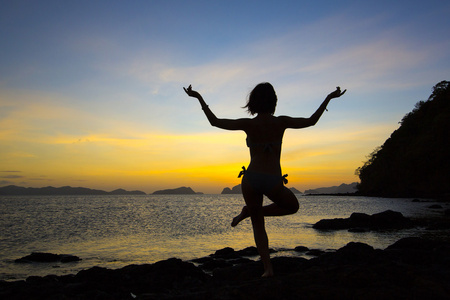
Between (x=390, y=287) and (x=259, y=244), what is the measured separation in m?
1.79

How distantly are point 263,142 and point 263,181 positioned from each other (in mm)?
535

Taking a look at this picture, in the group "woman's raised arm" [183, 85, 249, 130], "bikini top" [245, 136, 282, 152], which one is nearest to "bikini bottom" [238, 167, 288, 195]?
"bikini top" [245, 136, 282, 152]

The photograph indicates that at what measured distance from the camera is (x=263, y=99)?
456 cm

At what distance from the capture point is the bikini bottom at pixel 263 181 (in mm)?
4340

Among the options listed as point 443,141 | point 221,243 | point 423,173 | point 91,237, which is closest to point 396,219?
point 221,243

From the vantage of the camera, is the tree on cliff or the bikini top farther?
the tree on cliff

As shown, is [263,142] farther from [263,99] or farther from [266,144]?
[263,99]

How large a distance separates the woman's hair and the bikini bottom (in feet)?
2.96

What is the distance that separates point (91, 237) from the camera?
25.7 meters

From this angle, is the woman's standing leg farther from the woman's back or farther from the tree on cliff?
the tree on cliff

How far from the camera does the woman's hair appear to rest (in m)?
4.57

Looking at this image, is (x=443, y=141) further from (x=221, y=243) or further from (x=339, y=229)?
(x=221, y=243)

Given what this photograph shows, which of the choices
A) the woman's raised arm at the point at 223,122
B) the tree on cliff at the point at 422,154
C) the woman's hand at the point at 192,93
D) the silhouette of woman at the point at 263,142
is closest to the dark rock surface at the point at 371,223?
the silhouette of woman at the point at 263,142

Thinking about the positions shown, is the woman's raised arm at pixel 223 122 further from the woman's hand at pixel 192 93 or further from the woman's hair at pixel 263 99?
the woman's hair at pixel 263 99
